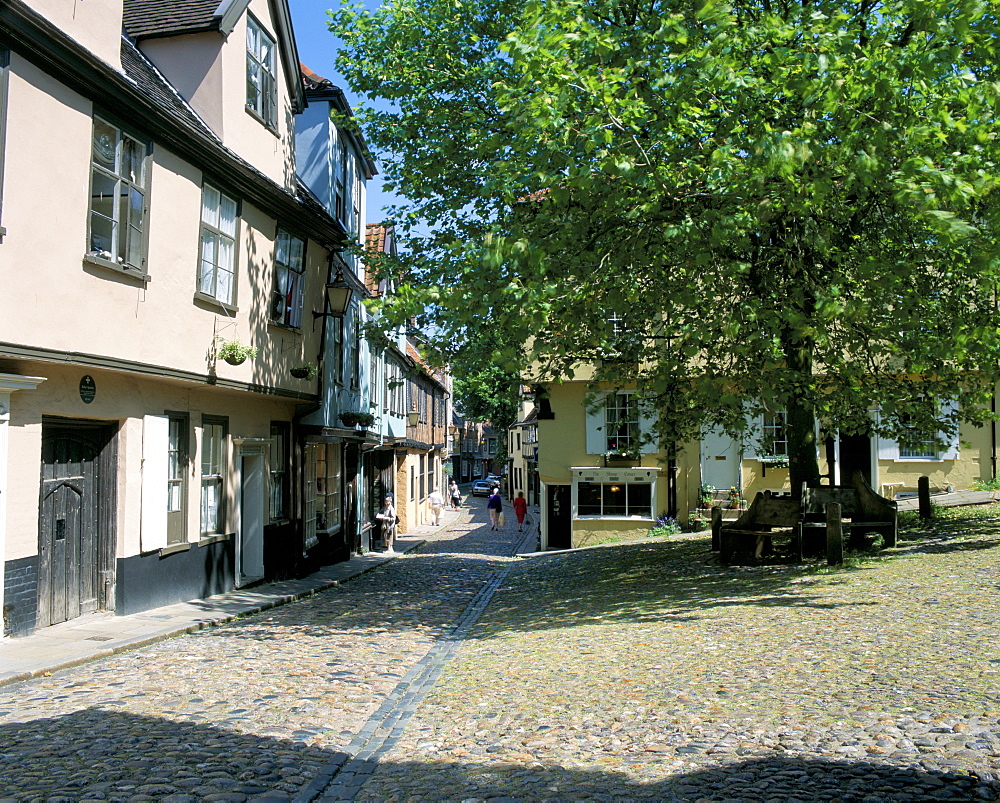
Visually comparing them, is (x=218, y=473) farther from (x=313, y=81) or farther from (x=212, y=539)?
(x=313, y=81)

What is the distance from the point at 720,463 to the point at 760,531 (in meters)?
12.3

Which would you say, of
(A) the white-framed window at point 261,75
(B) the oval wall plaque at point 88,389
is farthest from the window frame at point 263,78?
(B) the oval wall plaque at point 88,389

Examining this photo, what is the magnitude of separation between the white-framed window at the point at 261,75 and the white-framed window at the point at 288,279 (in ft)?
6.94

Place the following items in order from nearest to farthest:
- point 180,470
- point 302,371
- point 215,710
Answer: point 215,710
point 180,470
point 302,371

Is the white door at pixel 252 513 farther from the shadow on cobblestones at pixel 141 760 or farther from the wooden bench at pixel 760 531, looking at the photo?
the shadow on cobblestones at pixel 141 760

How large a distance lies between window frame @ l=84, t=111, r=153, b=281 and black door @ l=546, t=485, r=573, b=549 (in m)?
18.4

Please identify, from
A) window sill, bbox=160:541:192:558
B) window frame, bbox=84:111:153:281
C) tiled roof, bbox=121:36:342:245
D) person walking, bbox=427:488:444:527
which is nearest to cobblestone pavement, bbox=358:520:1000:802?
window sill, bbox=160:541:192:558

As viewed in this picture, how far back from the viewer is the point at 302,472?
17766mm

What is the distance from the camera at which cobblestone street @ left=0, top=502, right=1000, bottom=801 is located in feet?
16.2

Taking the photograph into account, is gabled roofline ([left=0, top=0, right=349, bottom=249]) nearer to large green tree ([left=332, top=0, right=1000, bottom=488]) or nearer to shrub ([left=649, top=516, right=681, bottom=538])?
large green tree ([left=332, top=0, right=1000, bottom=488])

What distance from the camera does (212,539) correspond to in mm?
13727

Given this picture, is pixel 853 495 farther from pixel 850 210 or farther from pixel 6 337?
pixel 6 337

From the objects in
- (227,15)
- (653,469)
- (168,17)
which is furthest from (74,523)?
(653,469)

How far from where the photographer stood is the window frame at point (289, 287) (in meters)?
15.6
